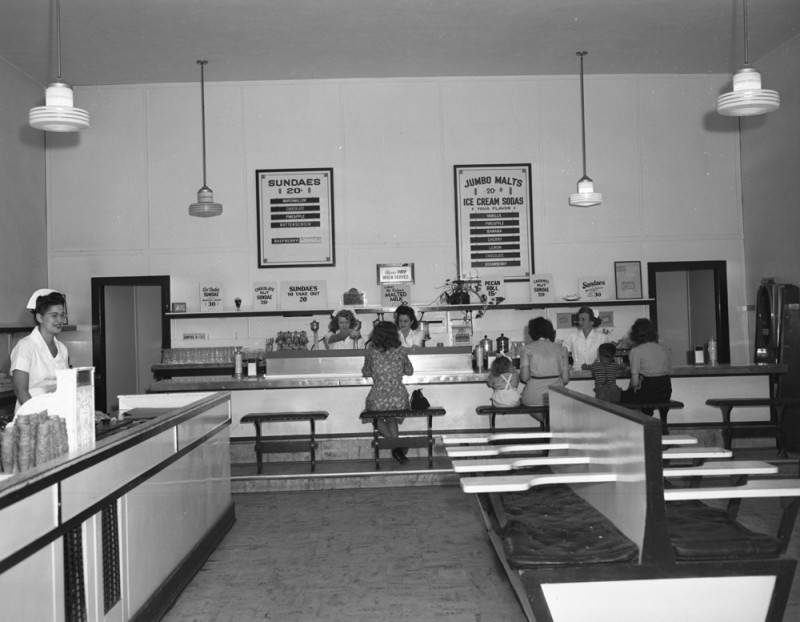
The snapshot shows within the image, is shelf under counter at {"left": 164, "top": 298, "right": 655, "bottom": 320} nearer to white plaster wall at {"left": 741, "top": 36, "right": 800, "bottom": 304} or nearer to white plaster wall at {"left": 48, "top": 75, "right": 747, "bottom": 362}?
white plaster wall at {"left": 48, "top": 75, "right": 747, "bottom": 362}

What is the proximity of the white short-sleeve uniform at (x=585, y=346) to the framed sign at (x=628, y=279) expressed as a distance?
737 mm

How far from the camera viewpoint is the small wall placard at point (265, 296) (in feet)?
29.5

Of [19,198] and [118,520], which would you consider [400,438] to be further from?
[19,198]

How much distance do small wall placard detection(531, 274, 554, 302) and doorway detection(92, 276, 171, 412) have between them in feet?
13.5

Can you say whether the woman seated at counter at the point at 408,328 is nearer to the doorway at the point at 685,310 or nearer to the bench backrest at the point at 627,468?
the doorway at the point at 685,310

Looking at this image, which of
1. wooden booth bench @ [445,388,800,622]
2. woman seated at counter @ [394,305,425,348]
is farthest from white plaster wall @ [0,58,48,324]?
wooden booth bench @ [445,388,800,622]

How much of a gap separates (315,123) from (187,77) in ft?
4.85

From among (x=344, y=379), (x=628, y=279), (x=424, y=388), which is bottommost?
(x=424, y=388)

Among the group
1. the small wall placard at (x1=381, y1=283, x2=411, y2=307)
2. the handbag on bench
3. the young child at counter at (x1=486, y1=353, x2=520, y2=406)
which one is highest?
the small wall placard at (x1=381, y1=283, x2=411, y2=307)

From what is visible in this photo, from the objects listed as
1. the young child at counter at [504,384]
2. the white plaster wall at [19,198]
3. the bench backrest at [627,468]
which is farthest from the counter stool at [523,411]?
the white plaster wall at [19,198]

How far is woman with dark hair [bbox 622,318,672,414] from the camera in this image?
22.3 ft

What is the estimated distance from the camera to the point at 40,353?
4559 mm

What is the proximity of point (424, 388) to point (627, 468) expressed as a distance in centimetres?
430

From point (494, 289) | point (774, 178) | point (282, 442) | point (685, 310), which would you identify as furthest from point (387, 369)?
point (685, 310)
